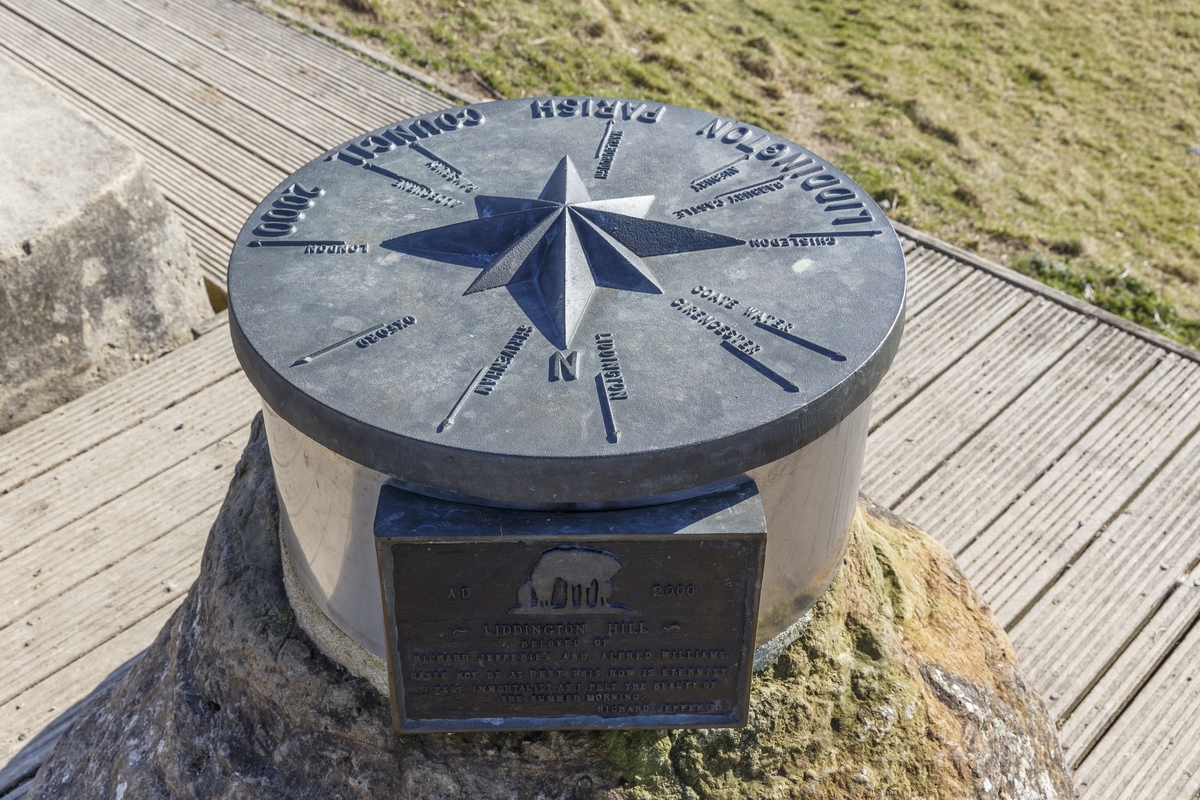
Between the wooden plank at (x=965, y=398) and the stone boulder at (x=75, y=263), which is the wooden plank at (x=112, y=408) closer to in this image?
the stone boulder at (x=75, y=263)

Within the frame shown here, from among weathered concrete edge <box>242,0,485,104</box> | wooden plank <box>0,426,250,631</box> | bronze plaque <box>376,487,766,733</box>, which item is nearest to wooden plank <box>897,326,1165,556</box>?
bronze plaque <box>376,487,766,733</box>

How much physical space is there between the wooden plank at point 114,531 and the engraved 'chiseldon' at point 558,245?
6.32ft

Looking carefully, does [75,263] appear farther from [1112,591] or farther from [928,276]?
[1112,591]

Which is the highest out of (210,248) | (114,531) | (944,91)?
(210,248)

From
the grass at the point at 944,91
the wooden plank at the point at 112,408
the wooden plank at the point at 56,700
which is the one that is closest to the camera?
the wooden plank at the point at 56,700

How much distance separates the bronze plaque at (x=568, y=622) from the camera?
215cm

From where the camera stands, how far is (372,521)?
7.70 feet

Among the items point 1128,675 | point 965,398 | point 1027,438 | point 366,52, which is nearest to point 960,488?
point 1027,438

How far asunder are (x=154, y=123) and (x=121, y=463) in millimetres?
2520

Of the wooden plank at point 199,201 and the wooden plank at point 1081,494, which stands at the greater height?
the wooden plank at point 199,201

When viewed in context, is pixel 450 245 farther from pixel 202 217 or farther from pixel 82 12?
pixel 82 12

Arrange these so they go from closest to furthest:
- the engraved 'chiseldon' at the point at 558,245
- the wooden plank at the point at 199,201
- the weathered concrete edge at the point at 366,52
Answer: the engraved 'chiseldon' at the point at 558,245, the wooden plank at the point at 199,201, the weathered concrete edge at the point at 366,52

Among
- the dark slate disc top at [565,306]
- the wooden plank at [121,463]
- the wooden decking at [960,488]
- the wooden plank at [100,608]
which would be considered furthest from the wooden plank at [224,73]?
the dark slate disc top at [565,306]

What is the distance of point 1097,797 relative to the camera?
3.36 meters
